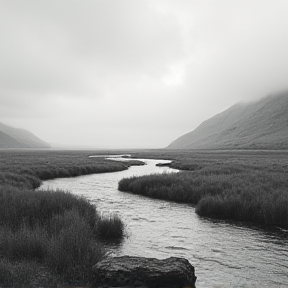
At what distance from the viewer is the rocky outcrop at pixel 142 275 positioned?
672 centimetres

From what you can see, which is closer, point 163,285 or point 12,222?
point 163,285

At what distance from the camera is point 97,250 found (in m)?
8.49

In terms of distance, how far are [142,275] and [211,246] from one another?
527 cm

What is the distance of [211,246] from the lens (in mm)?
11195

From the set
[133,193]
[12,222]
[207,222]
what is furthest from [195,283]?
[133,193]

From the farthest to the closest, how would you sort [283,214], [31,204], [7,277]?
[283,214] → [31,204] → [7,277]

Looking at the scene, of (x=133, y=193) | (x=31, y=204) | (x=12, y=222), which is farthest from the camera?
(x=133, y=193)

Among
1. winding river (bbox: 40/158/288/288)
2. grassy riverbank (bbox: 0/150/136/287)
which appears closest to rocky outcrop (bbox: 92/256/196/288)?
grassy riverbank (bbox: 0/150/136/287)

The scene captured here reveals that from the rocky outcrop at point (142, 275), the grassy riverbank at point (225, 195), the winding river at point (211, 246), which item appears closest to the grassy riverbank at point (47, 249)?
the rocky outcrop at point (142, 275)

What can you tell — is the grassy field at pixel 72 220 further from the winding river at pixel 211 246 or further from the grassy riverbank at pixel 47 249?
the winding river at pixel 211 246

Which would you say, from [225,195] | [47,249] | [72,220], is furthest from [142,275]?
[225,195]

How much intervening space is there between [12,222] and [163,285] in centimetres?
798

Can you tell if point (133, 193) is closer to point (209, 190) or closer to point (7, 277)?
point (209, 190)

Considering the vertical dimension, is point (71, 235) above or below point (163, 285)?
above
